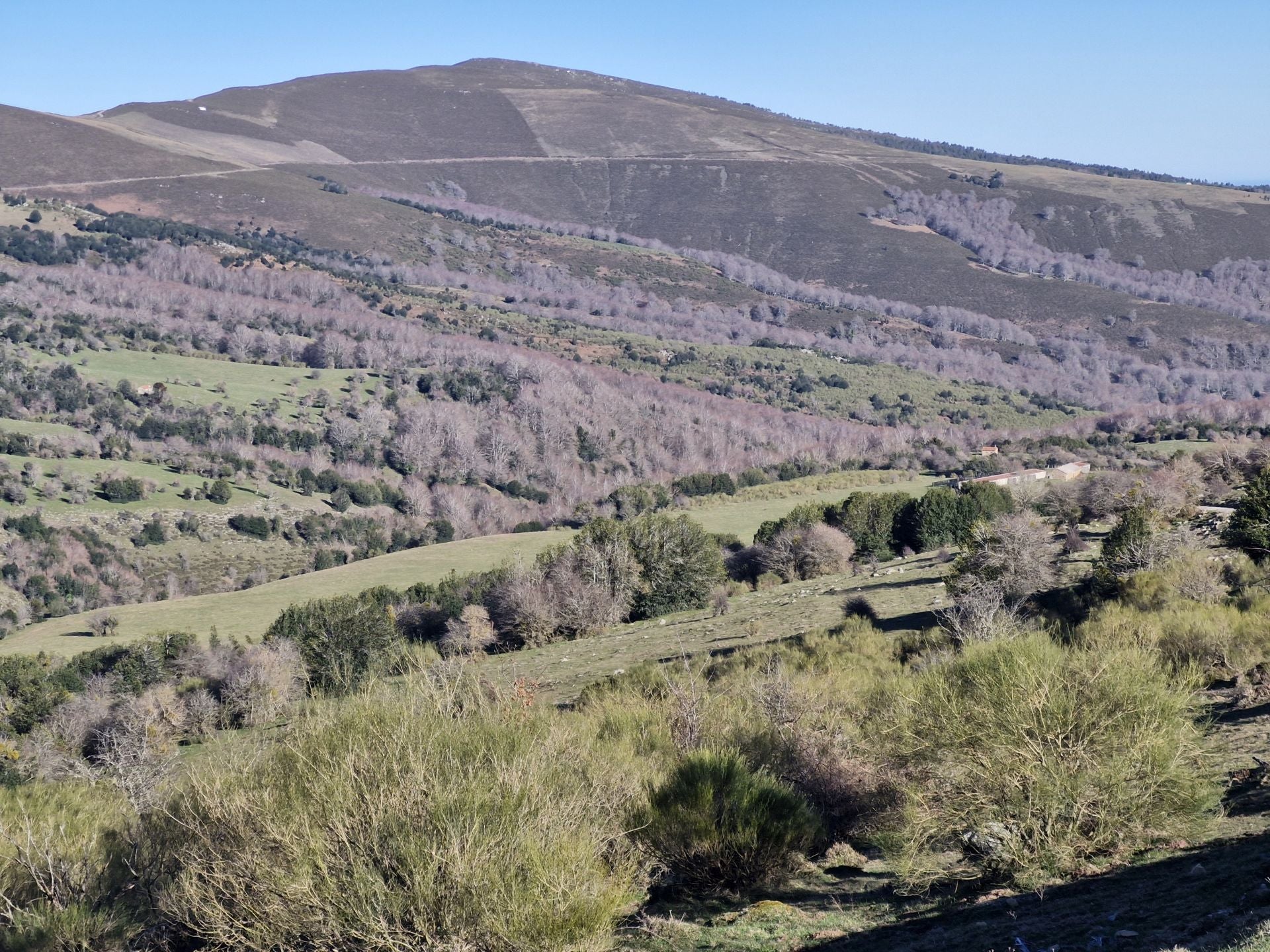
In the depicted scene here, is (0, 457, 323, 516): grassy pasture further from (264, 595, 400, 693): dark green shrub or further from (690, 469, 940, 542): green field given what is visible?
(264, 595, 400, 693): dark green shrub

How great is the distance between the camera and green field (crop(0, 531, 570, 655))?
119 ft

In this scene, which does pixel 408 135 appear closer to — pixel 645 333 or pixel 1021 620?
pixel 645 333

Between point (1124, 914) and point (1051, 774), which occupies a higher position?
point (1051, 774)

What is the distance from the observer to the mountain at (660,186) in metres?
124

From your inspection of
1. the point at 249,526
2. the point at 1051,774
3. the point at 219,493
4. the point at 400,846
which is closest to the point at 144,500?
the point at 219,493

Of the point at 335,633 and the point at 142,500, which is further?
the point at 142,500

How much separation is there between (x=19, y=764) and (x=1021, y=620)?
1846cm

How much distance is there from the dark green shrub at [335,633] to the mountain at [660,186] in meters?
90.2

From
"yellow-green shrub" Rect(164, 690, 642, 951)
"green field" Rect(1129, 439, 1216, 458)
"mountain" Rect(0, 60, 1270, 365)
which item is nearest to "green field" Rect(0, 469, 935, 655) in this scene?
"green field" Rect(1129, 439, 1216, 458)

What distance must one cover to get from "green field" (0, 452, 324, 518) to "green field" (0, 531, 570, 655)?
35.7ft

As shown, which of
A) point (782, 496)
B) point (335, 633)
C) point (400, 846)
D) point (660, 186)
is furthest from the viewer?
point (660, 186)

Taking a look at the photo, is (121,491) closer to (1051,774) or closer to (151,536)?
(151,536)

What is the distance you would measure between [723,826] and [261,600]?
31.6m

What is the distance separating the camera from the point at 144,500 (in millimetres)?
55000
